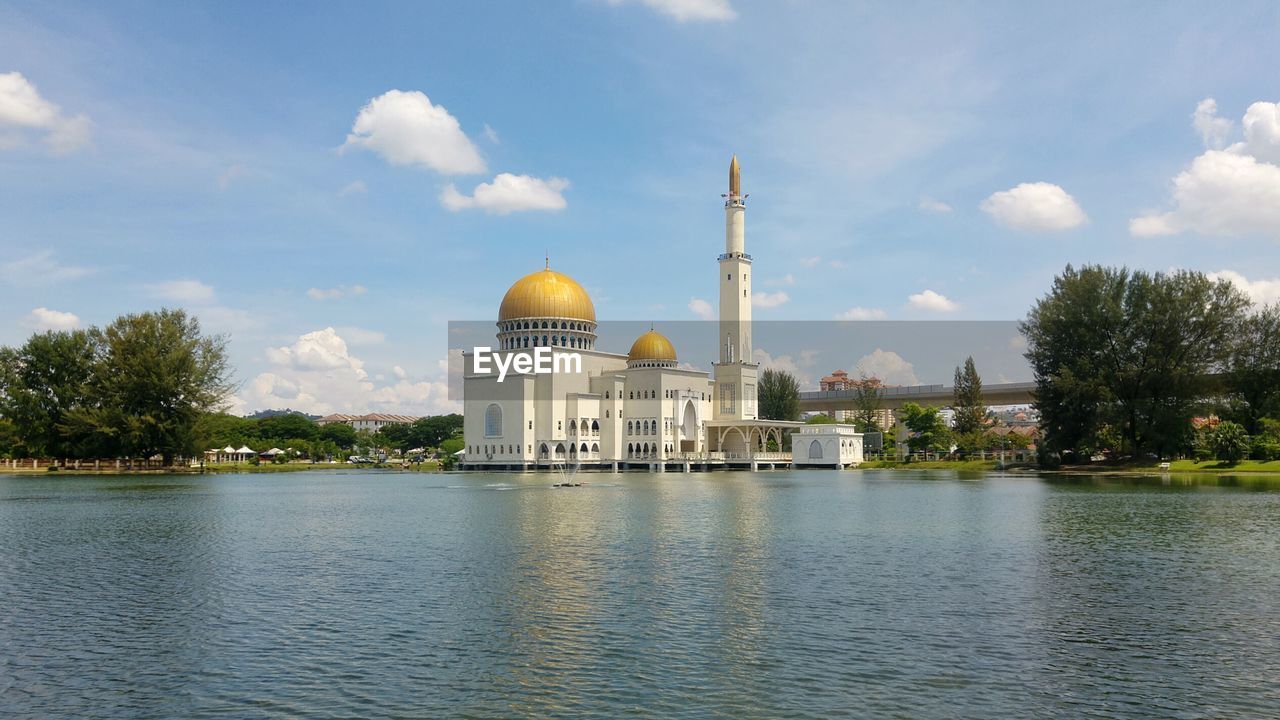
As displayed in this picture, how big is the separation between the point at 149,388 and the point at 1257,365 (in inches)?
2891

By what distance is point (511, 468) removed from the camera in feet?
292

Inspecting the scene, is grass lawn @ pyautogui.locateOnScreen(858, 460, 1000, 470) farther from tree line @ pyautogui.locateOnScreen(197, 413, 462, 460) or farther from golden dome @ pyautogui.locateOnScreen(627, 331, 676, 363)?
tree line @ pyautogui.locateOnScreen(197, 413, 462, 460)

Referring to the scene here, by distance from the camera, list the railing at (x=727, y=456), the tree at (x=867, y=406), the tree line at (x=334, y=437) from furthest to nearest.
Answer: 1. the tree line at (x=334, y=437)
2. the tree at (x=867, y=406)
3. the railing at (x=727, y=456)

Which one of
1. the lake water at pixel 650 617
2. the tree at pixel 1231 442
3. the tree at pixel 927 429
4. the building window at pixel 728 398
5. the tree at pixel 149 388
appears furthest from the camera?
the building window at pixel 728 398

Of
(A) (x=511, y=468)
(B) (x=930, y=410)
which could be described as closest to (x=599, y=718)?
(A) (x=511, y=468)

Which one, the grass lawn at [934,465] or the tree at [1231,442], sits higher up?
the tree at [1231,442]

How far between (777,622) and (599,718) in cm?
541

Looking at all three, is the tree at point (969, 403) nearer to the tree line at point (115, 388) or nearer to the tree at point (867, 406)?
the tree at point (867, 406)

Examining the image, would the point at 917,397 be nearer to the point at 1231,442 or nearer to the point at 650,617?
the point at 1231,442

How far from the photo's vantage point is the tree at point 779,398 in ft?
356

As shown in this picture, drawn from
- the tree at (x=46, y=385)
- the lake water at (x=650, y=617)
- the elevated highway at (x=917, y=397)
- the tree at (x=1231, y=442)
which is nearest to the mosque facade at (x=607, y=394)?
the elevated highway at (x=917, y=397)

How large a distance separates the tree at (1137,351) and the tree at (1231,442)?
Answer: 2.17 metres

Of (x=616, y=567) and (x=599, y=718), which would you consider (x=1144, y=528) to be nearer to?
(x=616, y=567)

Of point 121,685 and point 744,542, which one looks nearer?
point 121,685
